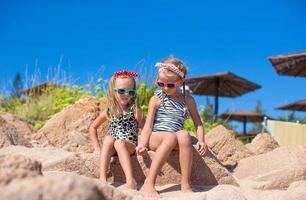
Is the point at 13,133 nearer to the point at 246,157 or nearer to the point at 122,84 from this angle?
the point at 122,84

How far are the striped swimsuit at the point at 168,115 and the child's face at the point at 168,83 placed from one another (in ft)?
0.27

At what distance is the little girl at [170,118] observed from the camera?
12.7 feet

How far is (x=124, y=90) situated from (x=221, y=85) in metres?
11.6

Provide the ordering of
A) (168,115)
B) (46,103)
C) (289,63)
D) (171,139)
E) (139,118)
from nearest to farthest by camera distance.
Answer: (171,139)
(168,115)
(139,118)
(46,103)
(289,63)

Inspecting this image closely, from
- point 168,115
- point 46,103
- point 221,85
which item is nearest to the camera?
point 168,115

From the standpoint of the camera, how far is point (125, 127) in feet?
14.2

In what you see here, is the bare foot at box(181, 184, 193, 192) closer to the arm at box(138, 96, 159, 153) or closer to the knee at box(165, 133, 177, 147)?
the knee at box(165, 133, 177, 147)

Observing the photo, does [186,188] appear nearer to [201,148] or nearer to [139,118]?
[201,148]

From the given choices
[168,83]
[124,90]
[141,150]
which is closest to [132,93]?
[124,90]

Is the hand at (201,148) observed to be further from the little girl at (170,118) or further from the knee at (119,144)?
the knee at (119,144)

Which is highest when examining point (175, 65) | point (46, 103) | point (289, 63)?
point (289, 63)

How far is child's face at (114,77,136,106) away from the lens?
4.32 meters

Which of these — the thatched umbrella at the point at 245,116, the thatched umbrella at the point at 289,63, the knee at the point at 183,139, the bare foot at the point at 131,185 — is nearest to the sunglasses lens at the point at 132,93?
the knee at the point at 183,139

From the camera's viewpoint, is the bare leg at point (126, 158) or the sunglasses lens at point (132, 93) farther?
the sunglasses lens at point (132, 93)
